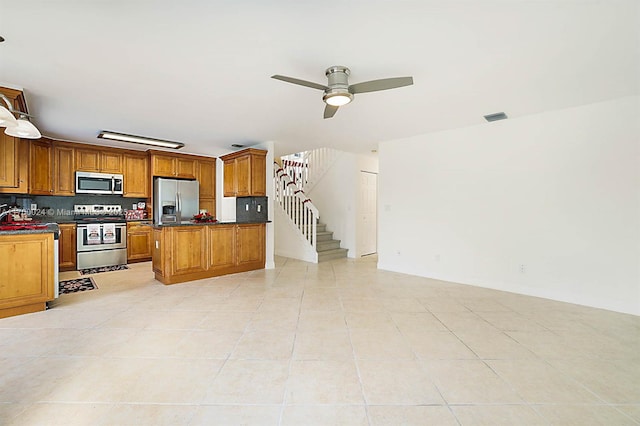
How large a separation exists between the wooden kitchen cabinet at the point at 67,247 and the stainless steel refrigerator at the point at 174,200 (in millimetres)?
1410

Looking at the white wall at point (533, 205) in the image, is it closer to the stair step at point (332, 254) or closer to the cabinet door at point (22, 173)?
the stair step at point (332, 254)

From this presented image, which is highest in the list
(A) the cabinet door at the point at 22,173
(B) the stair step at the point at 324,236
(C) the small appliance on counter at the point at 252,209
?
(A) the cabinet door at the point at 22,173

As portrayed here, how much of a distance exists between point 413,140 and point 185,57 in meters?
4.09

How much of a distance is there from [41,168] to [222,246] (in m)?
3.74

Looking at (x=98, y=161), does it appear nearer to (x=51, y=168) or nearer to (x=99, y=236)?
(x=51, y=168)

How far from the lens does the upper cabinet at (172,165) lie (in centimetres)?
643

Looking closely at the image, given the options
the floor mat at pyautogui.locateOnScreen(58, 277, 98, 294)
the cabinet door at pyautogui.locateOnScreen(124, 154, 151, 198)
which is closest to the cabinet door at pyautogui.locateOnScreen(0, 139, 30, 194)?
the floor mat at pyautogui.locateOnScreen(58, 277, 98, 294)

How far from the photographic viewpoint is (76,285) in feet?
14.8

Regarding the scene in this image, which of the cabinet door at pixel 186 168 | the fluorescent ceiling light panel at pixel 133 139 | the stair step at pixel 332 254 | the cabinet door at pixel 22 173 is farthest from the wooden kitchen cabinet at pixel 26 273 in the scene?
the stair step at pixel 332 254

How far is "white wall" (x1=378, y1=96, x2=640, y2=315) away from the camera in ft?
11.6

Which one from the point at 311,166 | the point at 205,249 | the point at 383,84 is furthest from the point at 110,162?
the point at 383,84

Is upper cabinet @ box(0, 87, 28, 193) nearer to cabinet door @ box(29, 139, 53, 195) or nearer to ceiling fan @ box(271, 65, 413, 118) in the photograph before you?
cabinet door @ box(29, 139, 53, 195)

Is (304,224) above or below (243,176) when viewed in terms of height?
below

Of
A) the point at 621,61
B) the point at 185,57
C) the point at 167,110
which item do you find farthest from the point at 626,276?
the point at 167,110
